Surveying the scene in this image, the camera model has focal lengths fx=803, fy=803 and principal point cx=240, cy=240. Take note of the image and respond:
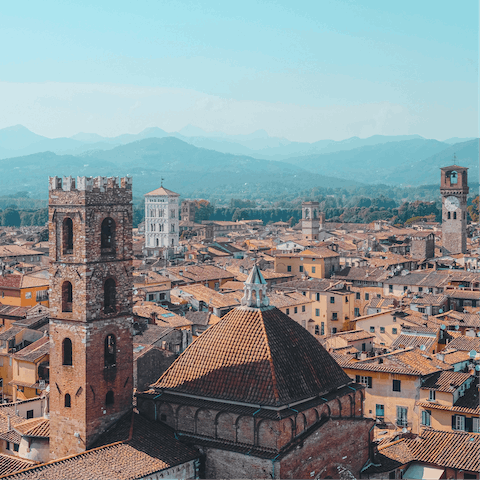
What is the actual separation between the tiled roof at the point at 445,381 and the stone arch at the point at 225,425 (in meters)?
10.6

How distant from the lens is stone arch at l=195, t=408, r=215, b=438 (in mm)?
21531

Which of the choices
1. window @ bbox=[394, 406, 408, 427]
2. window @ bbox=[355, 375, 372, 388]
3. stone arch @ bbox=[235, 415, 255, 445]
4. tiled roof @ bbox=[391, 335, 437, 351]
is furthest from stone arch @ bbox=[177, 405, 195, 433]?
tiled roof @ bbox=[391, 335, 437, 351]

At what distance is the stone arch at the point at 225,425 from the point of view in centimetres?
2117

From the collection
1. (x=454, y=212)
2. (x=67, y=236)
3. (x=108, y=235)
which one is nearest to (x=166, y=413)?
(x=108, y=235)

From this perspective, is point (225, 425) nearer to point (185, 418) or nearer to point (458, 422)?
point (185, 418)

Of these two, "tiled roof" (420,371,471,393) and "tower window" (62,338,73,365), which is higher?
"tower window" (62,338,73,365)

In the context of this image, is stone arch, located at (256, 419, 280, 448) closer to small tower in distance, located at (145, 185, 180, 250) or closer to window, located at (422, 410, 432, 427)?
window, located at (422, 410, 432, 427)

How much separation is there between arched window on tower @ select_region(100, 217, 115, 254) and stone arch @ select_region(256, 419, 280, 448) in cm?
668

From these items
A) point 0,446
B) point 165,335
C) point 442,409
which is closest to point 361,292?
point 165,335

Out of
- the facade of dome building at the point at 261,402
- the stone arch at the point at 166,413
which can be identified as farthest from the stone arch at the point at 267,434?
the stone arch at the point at 166,413

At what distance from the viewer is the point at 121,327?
914 inches

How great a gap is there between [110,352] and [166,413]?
7.93 ft

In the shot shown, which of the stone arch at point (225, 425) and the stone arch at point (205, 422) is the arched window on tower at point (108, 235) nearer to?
the stone arch at point (205, 422)

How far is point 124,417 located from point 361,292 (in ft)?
114
